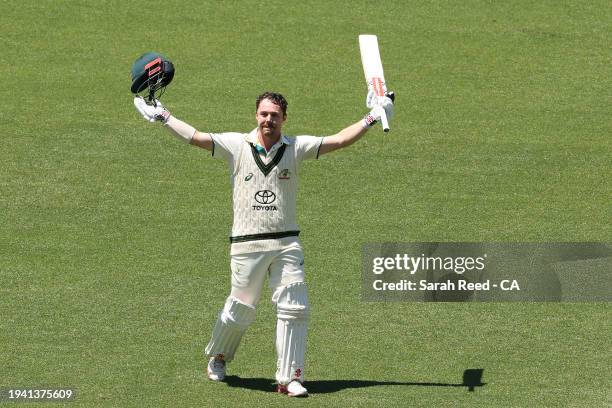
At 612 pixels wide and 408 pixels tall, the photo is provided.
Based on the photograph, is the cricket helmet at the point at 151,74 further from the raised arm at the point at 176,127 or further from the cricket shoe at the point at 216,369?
the cricket shoe at the point at 216,369

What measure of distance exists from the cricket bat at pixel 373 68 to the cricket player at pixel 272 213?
1.55ft

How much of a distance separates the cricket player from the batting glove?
0.01 metres

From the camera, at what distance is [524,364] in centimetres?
1376

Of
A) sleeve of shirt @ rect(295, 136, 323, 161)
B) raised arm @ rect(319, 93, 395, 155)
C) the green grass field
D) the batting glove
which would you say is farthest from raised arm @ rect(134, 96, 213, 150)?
the green grass field

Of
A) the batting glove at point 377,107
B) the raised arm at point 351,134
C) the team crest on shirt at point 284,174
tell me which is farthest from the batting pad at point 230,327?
the batting glove at point 377,107

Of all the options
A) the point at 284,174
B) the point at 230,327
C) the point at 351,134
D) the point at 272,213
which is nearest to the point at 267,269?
the point at 272,213

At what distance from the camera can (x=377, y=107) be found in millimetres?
13141

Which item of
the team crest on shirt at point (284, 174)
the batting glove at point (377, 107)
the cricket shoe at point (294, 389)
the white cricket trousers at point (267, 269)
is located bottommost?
the cricket shoe at point (294, 389)

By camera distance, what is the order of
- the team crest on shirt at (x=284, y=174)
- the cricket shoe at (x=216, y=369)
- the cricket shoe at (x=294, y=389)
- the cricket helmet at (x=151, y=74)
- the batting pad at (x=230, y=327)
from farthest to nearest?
1. the cricket helmet at (x=151, y=74)
2. the cricket shoe at (x=216, y=369)
3. the batting pad at (x=230, y=327)
4. the team crest on shirt at (x=284, y=174)
5. the cricket shoe at (x=294, y=389)

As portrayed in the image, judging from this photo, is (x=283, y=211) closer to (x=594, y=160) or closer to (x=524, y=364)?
(x=524, y=364)

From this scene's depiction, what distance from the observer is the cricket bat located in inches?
530

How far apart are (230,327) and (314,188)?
18.2ft

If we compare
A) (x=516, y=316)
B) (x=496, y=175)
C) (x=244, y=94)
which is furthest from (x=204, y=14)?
(x=516, y=316)

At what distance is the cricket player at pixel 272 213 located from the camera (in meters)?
12.9
